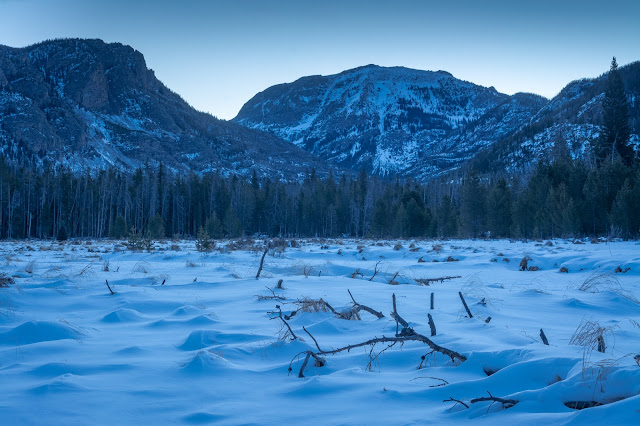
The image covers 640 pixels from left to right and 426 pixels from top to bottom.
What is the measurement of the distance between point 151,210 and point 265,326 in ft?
212

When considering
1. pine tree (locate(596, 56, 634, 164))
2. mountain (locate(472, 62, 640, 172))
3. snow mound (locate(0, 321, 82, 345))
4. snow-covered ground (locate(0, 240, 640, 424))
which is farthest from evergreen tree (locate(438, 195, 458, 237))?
mountain (locate(472, 62, 640, 172))

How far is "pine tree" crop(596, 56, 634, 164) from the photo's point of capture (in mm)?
45875

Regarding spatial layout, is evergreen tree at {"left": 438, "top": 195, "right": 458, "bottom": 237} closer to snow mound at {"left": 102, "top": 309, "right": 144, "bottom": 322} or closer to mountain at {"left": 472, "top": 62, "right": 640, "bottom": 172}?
snow mound at {"left": 102, "top": 309, "right": 144, "bottom": 322}

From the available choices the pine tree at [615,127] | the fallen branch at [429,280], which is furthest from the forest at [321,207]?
the fallen branch at [429,280]

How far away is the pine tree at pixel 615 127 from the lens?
151 feet

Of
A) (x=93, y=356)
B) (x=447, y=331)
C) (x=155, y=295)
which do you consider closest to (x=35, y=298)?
(x=155, y=295)

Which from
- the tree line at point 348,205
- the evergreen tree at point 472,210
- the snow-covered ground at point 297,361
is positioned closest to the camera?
the snow-covered ground at point 297,361

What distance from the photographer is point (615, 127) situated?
4688 cm

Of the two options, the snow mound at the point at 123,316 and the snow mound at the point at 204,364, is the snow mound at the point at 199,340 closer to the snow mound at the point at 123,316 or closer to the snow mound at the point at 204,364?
the snow mound at the point at 204,364

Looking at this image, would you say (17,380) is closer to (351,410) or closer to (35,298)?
(351,410)

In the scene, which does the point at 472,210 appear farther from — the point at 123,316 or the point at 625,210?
the point at 123,316

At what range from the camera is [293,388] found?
2.82m

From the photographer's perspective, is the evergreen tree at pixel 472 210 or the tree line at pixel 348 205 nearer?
the tree line at pixel 348 205

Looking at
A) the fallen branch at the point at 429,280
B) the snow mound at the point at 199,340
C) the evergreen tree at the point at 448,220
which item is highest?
the evergreen tree at the point at 448,220
